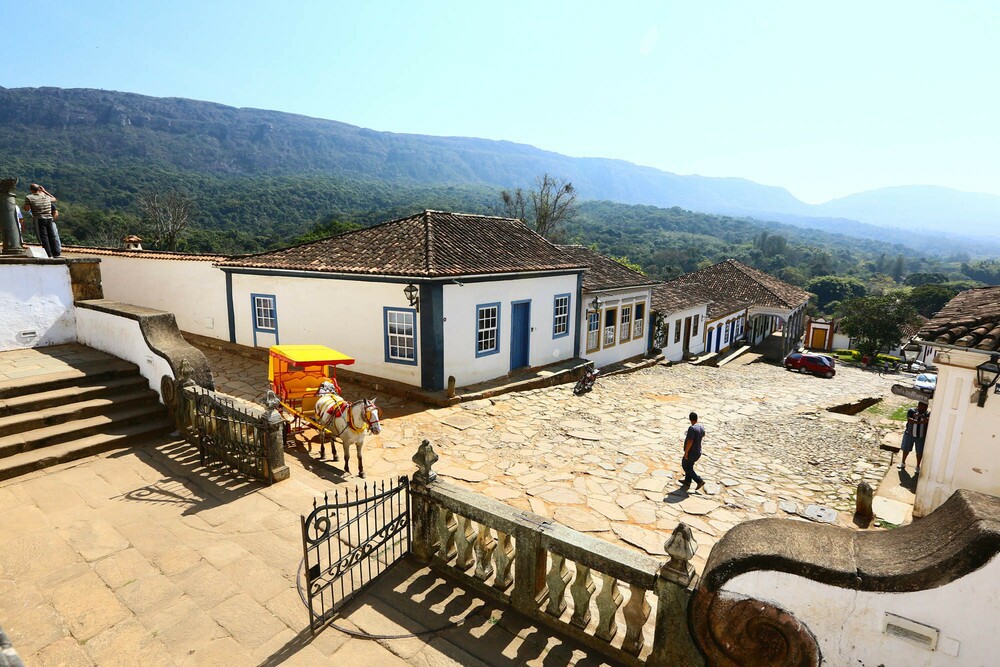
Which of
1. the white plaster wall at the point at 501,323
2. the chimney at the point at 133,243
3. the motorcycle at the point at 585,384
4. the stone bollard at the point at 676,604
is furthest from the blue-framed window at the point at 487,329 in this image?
the chimney at the point at 133,243

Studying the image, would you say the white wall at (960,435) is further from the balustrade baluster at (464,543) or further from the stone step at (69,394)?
the stone step at (69,394)

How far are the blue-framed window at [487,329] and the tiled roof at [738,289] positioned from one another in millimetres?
23214

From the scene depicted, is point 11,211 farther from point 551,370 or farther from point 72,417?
point 551,370

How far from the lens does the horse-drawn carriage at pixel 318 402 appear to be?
7.84 metres

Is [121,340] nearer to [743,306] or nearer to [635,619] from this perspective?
[635,619]

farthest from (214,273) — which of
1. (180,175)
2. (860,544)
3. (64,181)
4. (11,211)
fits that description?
(180,175)

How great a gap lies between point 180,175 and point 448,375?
375ft

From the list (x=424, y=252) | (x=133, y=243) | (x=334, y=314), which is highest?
(x=424, y=252)

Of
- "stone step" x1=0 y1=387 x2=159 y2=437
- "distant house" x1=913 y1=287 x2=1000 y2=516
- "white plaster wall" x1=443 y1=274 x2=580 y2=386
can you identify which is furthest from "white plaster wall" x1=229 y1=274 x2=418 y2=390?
"distant house" x1=913 y1=287 x2=1000 y2=516

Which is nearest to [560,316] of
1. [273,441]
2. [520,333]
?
[520,333]

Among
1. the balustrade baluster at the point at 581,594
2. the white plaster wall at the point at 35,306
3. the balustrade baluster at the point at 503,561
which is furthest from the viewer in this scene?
the white plaster wall at the point at 35,306

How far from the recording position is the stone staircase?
288 inches

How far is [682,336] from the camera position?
28.2 metres

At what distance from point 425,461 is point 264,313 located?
13.0 metres
